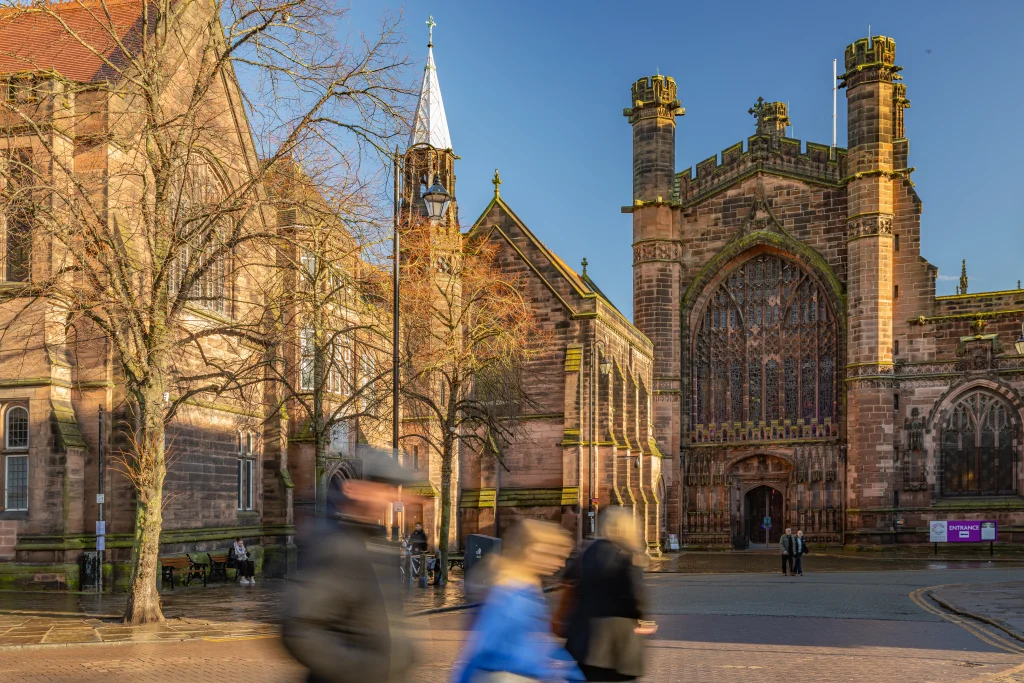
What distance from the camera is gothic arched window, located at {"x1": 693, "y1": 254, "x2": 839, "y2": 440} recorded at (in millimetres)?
50344

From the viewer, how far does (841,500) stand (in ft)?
159

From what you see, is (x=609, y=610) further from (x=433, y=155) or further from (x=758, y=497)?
(x=758, y=497)

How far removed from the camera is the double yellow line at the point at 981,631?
14822 millimetres

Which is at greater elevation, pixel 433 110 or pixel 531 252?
pixel 433 110

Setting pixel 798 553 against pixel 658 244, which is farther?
pixel 658 244

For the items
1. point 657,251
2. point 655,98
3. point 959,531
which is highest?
point 655,98

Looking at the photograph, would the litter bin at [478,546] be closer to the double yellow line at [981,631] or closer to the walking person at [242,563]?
the walking person at [242,563]

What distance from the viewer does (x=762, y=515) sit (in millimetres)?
51781

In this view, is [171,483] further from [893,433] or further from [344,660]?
[893,433]

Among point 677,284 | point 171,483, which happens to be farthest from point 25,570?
point 677,284

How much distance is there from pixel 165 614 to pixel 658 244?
3664cm

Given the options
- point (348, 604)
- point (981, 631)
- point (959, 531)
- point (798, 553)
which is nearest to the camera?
point (348, 604)

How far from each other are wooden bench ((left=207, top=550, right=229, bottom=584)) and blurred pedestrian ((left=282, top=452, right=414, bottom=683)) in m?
21.1

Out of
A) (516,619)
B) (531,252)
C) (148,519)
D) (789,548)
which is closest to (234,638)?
(148,519)
